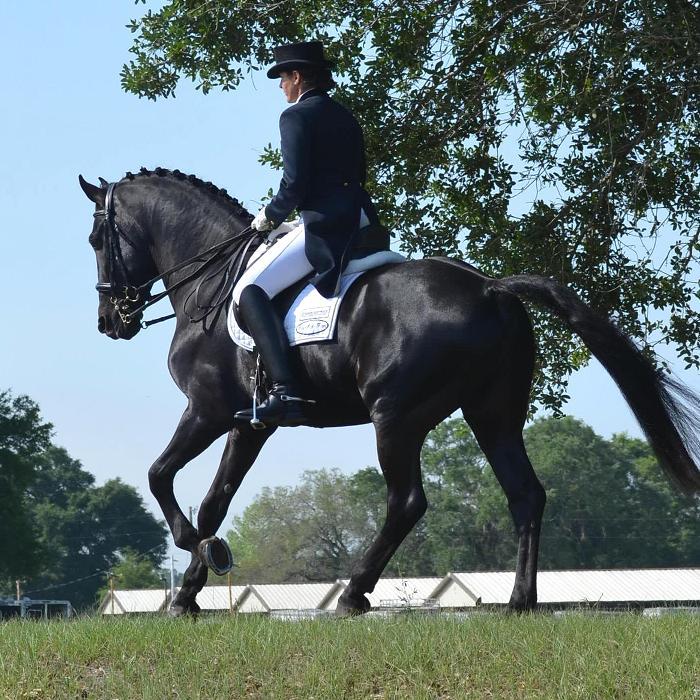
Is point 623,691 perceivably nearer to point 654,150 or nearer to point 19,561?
point 654,150

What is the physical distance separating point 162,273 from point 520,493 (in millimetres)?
3165

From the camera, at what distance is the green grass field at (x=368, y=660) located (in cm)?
665

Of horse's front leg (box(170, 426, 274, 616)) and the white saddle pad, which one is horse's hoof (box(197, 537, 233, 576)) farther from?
the white saddle pad

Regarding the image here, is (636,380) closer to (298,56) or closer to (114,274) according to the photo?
(298,56)

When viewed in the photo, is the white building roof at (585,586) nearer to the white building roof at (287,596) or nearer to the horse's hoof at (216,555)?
the white building roof at (287,596)

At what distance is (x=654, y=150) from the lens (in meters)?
14.5

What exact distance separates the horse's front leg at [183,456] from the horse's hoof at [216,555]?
0.17 m

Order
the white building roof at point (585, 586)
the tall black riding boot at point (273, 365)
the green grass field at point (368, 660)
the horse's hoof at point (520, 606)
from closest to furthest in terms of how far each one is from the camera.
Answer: the green grass field at point (368, 660), the horse's hoof at point (520, 606), the tall black riding boot at point (273, 365), the white building roof at point (585, 586)

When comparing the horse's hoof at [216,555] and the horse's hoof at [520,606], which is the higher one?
the horse's hoof at [216,555]

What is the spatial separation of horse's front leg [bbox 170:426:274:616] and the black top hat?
2.52 meters

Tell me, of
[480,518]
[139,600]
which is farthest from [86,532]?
[139,600]

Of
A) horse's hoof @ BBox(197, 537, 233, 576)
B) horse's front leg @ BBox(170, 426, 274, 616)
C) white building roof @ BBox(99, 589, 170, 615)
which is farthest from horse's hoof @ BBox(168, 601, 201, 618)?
white building roof @ BBox(99, 589, 170, 615)

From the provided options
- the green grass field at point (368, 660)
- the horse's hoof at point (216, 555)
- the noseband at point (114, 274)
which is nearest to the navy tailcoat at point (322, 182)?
the noseband at point (114, 274)

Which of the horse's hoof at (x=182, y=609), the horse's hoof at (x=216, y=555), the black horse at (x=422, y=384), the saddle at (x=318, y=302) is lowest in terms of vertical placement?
the horse's hoof at (x=182, y=609)
